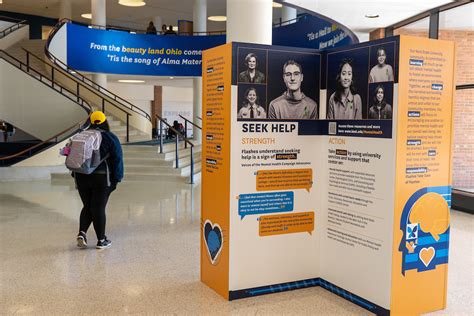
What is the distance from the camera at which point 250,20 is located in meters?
4.62

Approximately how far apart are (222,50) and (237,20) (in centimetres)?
103

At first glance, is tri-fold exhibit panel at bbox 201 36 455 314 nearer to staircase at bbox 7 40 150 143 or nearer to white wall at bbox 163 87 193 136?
staircase at bbox 7 40 150 143

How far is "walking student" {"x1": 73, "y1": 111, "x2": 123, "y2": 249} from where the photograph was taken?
5137 millimetres

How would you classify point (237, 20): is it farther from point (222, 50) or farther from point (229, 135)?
point (229, 135)

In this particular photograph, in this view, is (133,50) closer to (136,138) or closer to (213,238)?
(136,138)

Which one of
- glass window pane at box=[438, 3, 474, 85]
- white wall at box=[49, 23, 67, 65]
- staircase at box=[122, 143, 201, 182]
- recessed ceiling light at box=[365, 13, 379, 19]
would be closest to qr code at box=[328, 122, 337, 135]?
recessed ceiling light at box=[365, 13, 379, 19]

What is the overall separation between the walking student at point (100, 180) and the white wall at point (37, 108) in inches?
341

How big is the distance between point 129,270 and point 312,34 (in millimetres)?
9026

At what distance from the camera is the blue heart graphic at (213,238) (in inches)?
156

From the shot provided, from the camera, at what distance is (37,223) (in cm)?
657

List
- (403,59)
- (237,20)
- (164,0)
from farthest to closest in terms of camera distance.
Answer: (164,0)
(237,20)
(403,59)

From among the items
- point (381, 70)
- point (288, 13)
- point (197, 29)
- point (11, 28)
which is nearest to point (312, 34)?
point (288, 13)

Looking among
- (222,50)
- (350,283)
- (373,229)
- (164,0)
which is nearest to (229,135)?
(222,50)

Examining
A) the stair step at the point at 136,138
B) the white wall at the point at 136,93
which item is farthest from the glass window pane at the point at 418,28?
the white wall at the point at 136,93
